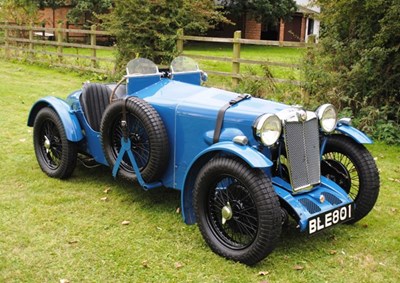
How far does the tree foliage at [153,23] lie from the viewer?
11406 mm

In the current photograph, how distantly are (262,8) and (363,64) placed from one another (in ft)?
64.0

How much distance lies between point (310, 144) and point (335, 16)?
4.76 metres

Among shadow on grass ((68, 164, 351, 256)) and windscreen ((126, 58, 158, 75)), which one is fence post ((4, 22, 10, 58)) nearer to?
shadow on grass ((68, 164, 351, 256))

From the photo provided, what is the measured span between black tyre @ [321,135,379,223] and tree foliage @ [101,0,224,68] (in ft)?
24.8

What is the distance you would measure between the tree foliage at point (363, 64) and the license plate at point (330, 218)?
3872mm

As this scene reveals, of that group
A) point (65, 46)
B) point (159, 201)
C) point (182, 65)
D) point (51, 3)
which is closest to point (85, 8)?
point (51, 3)

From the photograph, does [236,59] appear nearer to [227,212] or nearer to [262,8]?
[227,212]

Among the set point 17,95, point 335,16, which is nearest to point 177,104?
point 335,16

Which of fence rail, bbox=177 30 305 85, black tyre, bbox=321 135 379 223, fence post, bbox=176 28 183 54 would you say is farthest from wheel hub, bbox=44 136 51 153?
fence post, bbox=176 28 183 54

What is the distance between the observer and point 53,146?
5555 millimetres

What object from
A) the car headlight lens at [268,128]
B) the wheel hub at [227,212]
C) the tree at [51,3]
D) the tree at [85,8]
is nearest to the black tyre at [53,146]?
the wheel hub at [227,212]

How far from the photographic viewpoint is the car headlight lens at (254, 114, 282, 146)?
3730mm

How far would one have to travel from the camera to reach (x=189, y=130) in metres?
4.34

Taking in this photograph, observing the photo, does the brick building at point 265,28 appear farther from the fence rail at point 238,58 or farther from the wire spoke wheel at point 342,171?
the wire spoke wheel at point 342,171
